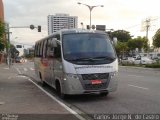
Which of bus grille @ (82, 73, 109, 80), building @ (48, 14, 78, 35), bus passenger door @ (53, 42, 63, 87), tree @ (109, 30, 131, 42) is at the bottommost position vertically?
bus grille @ (82, 73, 109, 80)

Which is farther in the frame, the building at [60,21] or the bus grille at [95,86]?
the building at [60,21]

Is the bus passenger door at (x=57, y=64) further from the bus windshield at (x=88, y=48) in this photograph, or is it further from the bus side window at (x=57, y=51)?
the bus windshield at (x=88, y=48)

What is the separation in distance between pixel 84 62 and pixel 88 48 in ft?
2.46

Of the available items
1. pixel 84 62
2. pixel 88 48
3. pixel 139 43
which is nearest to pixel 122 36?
pixel 139 43

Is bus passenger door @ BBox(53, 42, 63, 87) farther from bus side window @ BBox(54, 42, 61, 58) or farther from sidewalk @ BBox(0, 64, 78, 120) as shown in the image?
sidewalk @ BBox(0, 64, 78, 120)

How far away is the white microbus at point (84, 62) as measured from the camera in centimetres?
1448

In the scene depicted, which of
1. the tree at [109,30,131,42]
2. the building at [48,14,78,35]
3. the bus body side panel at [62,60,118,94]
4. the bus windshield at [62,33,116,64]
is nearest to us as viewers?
the bus body side panel at [62,60,118,94]

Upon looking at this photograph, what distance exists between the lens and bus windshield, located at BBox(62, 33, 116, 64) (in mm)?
14844

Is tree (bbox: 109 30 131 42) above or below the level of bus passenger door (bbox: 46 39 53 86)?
above

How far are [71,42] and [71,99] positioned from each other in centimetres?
226

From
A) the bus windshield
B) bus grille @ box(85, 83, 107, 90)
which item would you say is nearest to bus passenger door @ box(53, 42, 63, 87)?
the bus windshield

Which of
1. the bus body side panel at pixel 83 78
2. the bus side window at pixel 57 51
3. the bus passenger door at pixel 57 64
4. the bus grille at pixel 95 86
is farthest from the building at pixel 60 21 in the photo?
the bus grille at pixel 95 86

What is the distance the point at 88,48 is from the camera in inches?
598

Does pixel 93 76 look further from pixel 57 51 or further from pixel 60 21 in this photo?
pixel 60 21
